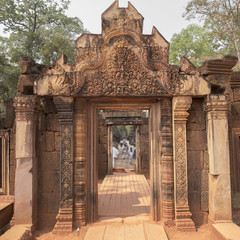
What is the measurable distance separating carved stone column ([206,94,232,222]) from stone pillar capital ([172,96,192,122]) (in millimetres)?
367

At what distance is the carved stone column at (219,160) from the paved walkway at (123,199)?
149 centimetres

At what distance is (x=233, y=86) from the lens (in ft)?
16.3

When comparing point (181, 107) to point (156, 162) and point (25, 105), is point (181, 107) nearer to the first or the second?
point (156, 162)

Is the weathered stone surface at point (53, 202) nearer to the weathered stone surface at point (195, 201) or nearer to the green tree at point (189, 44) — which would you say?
the weathered stone surface at point (195, 201)

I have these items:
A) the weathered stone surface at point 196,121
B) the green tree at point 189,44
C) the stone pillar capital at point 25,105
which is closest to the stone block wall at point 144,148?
the weathered stone surface at point 196,121

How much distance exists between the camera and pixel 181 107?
384cm

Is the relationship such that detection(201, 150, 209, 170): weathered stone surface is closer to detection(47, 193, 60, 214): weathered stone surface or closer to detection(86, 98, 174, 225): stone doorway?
detection(86, 98, 174, 225): stone doorway

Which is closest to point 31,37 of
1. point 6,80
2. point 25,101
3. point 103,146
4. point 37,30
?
point 37,30

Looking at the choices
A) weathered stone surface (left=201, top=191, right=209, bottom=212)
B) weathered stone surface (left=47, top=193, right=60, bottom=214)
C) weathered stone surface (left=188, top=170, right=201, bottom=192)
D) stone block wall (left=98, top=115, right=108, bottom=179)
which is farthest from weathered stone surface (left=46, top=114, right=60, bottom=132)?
stone block wall (left=98, top=115, right=108, bottom=179)

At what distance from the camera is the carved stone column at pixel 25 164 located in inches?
145

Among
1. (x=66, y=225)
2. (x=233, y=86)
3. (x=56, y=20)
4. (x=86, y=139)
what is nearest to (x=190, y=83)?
(x=233, y=86)

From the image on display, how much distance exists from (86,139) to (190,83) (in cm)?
219

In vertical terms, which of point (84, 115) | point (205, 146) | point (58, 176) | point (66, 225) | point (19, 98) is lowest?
point (66, 225)

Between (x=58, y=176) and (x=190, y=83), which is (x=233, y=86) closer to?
(x=190, y=83)
